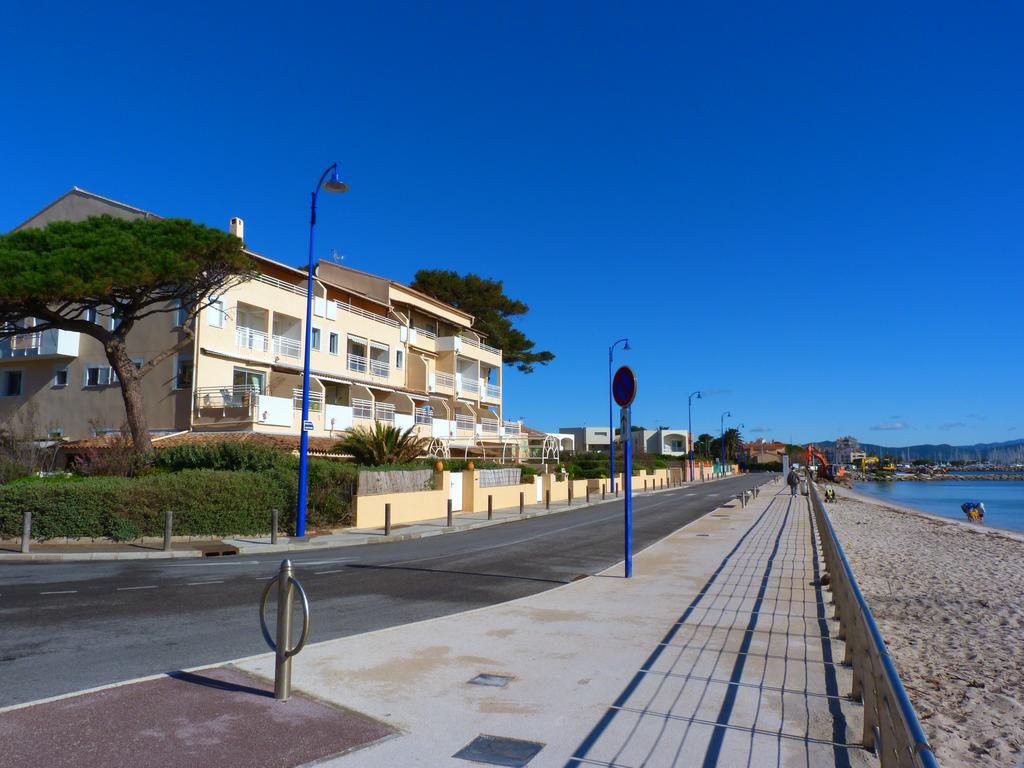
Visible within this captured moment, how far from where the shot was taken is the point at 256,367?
3062 centimetres

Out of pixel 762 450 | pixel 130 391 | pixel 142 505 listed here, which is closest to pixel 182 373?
pixel 130 391

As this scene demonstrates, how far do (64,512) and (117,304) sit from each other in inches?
357

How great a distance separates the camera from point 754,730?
4.81 m

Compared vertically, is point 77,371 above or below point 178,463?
above

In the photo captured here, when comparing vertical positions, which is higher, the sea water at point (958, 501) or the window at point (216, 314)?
the window at point (216, 314)

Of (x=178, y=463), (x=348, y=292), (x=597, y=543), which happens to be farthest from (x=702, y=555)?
(x=348, y=292)

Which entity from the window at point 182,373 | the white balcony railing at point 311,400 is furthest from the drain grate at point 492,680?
the window at point 182,373

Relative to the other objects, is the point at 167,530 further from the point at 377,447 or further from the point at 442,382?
the point at 442,382

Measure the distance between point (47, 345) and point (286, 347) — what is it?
32.9 ft

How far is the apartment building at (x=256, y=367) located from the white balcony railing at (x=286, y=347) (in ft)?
0.19

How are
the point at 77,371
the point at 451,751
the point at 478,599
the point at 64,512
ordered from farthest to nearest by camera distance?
the point at 77,371
the point at 64,512
the point at 478,599
the point at 451,751

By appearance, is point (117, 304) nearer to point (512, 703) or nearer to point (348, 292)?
point (348, 292)

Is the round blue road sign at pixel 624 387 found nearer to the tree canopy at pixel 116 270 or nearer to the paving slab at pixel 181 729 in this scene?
the paving slab at pixel 181 729

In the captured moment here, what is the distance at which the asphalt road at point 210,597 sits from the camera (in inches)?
270
